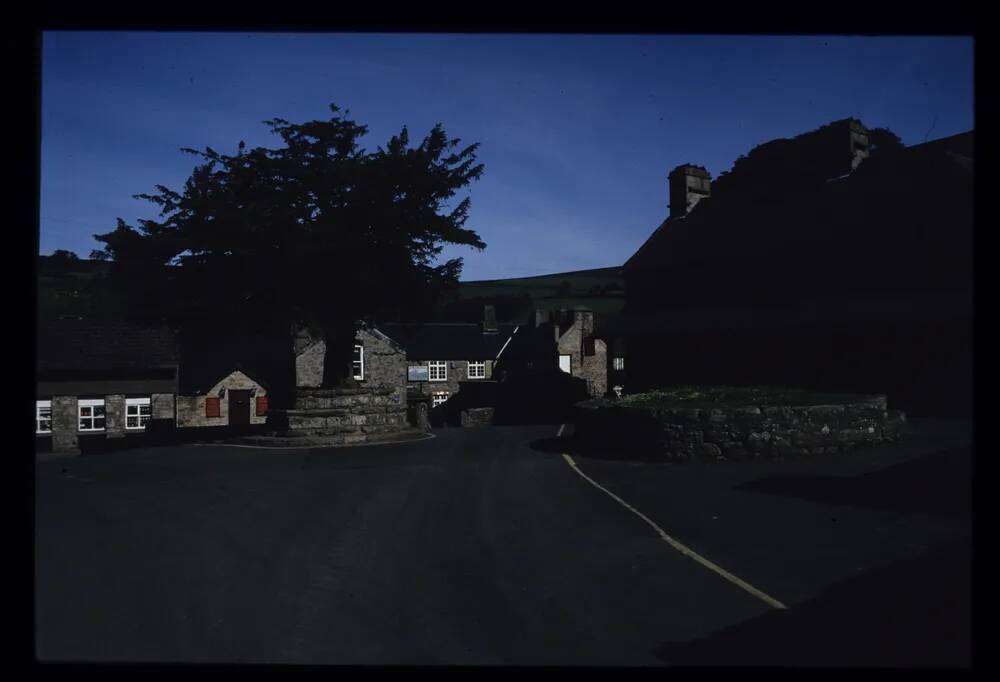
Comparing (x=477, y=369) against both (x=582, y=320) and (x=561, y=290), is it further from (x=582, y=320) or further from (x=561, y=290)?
(x=561, y=290)

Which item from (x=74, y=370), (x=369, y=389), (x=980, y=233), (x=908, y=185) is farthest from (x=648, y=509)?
(x=74, y=370)

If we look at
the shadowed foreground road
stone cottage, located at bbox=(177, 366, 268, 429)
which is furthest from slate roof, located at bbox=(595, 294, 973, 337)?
stone cottage, located at bbox=(177, 366, 268, 429)

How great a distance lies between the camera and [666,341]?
Answer: 101ft

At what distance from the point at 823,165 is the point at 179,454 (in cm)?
2993

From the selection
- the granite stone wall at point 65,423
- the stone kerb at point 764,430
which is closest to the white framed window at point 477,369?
the granite stone wall at point 65,423

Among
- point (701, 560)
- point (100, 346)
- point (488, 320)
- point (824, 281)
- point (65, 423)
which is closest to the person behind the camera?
point (701, 560)

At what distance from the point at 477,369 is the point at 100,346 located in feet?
94.0

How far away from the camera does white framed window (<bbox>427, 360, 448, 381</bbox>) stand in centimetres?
5197

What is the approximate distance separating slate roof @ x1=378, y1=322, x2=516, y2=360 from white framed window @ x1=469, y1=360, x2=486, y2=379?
0.50 meters

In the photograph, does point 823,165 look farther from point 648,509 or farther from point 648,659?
point 648,659

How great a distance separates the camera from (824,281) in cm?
2481

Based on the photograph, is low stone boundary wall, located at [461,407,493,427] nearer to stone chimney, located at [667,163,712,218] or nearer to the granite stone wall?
stone chimney, located at [667,163,712,218]

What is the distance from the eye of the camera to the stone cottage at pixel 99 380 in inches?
1177

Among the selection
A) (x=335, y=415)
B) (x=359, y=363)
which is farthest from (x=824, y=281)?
(x=359, y=363)
